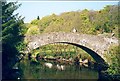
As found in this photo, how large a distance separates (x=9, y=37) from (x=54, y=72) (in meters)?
4.85

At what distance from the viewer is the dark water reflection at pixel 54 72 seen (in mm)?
19234

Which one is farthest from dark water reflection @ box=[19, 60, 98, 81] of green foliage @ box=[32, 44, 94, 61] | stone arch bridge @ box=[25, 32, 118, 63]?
green foliage @ box=[32, 44, 94, 61]

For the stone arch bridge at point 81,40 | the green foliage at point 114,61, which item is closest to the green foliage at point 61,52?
the stone arch bridge at point 81,40

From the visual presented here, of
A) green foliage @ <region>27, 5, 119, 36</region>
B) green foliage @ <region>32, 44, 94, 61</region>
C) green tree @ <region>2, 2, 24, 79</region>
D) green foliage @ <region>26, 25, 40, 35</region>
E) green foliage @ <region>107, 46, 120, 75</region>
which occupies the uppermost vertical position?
green tree @ <region>2, 2, 24, 79</region>

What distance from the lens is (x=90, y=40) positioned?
70.7 feet

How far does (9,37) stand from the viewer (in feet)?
54.7

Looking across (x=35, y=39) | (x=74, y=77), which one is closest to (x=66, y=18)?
(x=35, y=39)

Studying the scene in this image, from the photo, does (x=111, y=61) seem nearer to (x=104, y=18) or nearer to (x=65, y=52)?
(x=65, y=52)

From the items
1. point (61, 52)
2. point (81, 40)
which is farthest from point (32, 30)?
→ point (81, 40)

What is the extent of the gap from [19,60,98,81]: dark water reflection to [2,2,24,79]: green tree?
1.27 meters

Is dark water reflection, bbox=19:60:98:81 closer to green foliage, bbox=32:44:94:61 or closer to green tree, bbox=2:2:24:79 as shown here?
green tree, bbox=2:2:24:79

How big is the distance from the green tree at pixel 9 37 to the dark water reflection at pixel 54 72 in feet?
4.16

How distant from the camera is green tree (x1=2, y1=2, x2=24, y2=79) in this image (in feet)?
53.3

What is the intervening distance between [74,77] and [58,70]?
2.27m
